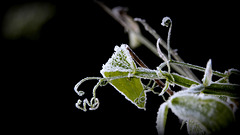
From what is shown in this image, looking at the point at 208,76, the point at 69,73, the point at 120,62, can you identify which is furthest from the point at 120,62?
the point at 69,73

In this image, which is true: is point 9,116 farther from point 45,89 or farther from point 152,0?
point 152,0

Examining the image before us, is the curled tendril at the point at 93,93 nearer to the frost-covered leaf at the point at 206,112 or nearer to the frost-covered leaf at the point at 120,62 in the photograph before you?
the frost-covered leaf at the point at 120,62

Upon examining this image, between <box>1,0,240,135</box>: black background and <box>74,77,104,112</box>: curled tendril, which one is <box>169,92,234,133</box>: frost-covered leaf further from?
<box>1,0,240,135</box>: black background

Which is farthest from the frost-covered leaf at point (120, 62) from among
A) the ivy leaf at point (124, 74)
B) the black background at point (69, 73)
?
the black background at point (69, 73)

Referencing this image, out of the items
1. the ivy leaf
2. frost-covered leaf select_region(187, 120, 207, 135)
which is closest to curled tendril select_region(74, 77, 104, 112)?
the ivy leaf

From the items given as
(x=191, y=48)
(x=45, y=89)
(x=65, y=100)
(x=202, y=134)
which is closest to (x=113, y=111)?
(x=65, y=100)

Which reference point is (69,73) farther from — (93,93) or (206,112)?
(206,112)
